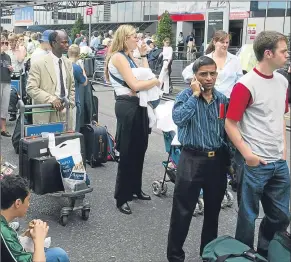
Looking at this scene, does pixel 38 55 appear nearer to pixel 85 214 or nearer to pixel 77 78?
pixel 77 78

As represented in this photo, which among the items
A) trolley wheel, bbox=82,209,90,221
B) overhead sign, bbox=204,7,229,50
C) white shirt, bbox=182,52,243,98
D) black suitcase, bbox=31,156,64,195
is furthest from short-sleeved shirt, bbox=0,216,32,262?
overhead sign, bbox=204,7,229,50

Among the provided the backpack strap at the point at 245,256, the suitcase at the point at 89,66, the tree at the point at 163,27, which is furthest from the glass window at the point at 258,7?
the tree at the point at 163,27

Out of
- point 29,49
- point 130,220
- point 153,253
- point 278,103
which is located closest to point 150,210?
point 130,220

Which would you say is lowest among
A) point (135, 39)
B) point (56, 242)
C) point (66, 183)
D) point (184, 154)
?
point (56, 242)

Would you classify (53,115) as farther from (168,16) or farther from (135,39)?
(168,16)

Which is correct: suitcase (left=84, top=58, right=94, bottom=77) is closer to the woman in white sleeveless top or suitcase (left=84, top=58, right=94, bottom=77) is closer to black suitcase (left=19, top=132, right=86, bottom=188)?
the woman in white sleeveless top

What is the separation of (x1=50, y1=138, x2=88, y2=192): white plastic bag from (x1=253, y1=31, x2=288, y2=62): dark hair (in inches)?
78.0

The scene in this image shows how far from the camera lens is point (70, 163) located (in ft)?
14.1

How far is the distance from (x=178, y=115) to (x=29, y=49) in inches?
414

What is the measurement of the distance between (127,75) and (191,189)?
4.50 ft

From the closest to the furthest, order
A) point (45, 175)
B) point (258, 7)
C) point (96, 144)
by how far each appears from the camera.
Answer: point (258, 7), point (45, 175), point (96, 144)

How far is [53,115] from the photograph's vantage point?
210 inches

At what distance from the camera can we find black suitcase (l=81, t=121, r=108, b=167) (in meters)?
6.37

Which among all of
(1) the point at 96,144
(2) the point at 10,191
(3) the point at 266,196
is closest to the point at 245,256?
(3) the point at 266,196
